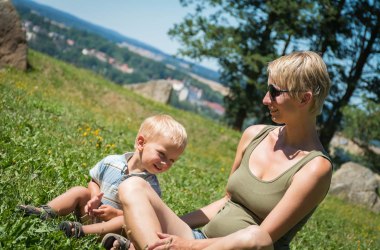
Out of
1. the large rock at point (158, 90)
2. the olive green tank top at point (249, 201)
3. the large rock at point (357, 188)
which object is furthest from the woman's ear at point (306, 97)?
the large rock at point (158, 90)

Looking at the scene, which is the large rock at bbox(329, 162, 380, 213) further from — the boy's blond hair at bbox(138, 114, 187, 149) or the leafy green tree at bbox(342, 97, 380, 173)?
the boy's blond hair at bbox(138, 114, 187, 149)

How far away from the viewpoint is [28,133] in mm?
6641

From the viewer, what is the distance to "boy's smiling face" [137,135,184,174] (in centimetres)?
378

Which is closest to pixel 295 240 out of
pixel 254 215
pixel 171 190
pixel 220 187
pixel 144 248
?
pixel 171 190

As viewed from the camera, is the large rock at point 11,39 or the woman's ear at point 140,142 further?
the large rock at point 11,39

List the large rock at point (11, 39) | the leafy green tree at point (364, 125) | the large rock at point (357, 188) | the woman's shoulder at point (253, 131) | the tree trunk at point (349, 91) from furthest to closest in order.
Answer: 1. the tree trunk at point (349, 91)
2. the leafy green tree at point (364, 125)
3. the large rock at point (357, 188)
4. the large rock at point (11, 39)
5. the woman's shoulder at point (253, 131)

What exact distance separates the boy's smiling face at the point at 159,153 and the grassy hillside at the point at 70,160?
74 centimetres

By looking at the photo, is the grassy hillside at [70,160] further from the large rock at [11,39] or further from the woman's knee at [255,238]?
the woman's knee at [255,238]

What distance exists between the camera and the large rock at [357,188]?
14.7 metres

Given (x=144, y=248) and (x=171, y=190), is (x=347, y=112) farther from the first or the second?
(x=144, y=248)

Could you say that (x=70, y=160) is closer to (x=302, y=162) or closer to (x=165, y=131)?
(x=165, y=131)

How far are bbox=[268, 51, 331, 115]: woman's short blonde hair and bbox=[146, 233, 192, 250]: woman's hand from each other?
134 centimetres

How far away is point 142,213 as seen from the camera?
3295mm

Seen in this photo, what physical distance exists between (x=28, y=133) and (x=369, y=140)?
14.9m
